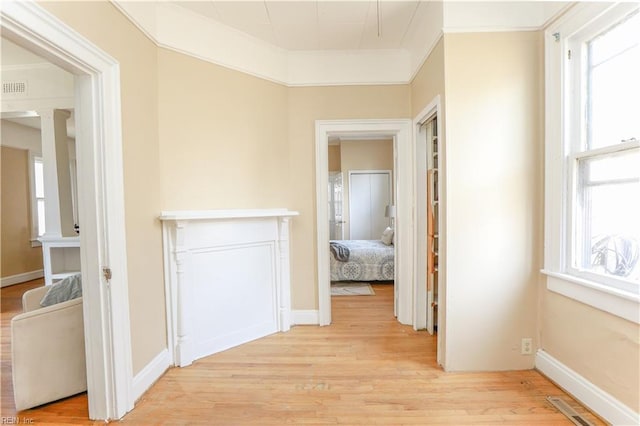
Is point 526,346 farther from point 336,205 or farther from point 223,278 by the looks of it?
point 336,205

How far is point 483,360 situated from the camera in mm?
2227

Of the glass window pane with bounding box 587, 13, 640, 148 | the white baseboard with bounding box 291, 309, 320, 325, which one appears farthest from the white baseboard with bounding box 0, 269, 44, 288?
the glass window pane with bounding box 587, 13, 640, 148

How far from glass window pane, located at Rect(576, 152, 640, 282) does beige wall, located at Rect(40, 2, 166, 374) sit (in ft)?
9.93

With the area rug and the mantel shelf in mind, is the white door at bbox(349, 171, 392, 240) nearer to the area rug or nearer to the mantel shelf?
the area rug

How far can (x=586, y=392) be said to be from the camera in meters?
1.81

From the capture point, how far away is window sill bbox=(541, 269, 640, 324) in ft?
5.09

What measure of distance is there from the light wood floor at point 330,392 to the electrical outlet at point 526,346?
140mm

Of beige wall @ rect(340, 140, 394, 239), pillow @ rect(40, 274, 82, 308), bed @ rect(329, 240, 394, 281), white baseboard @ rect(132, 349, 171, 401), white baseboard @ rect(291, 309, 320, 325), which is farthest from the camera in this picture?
beige wall @ rect(340, 140, 394, 239)

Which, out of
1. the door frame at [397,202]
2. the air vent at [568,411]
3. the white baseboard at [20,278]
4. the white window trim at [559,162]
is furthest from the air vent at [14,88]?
the air vent at [568,411]

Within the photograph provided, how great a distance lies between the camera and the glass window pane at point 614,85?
165 centimetres

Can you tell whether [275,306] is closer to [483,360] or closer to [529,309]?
[483,360]

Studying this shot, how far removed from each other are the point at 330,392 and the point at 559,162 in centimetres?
225

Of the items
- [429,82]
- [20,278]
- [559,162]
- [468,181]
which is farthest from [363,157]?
[20,278]

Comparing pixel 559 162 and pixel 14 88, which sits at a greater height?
pixel 14 88
